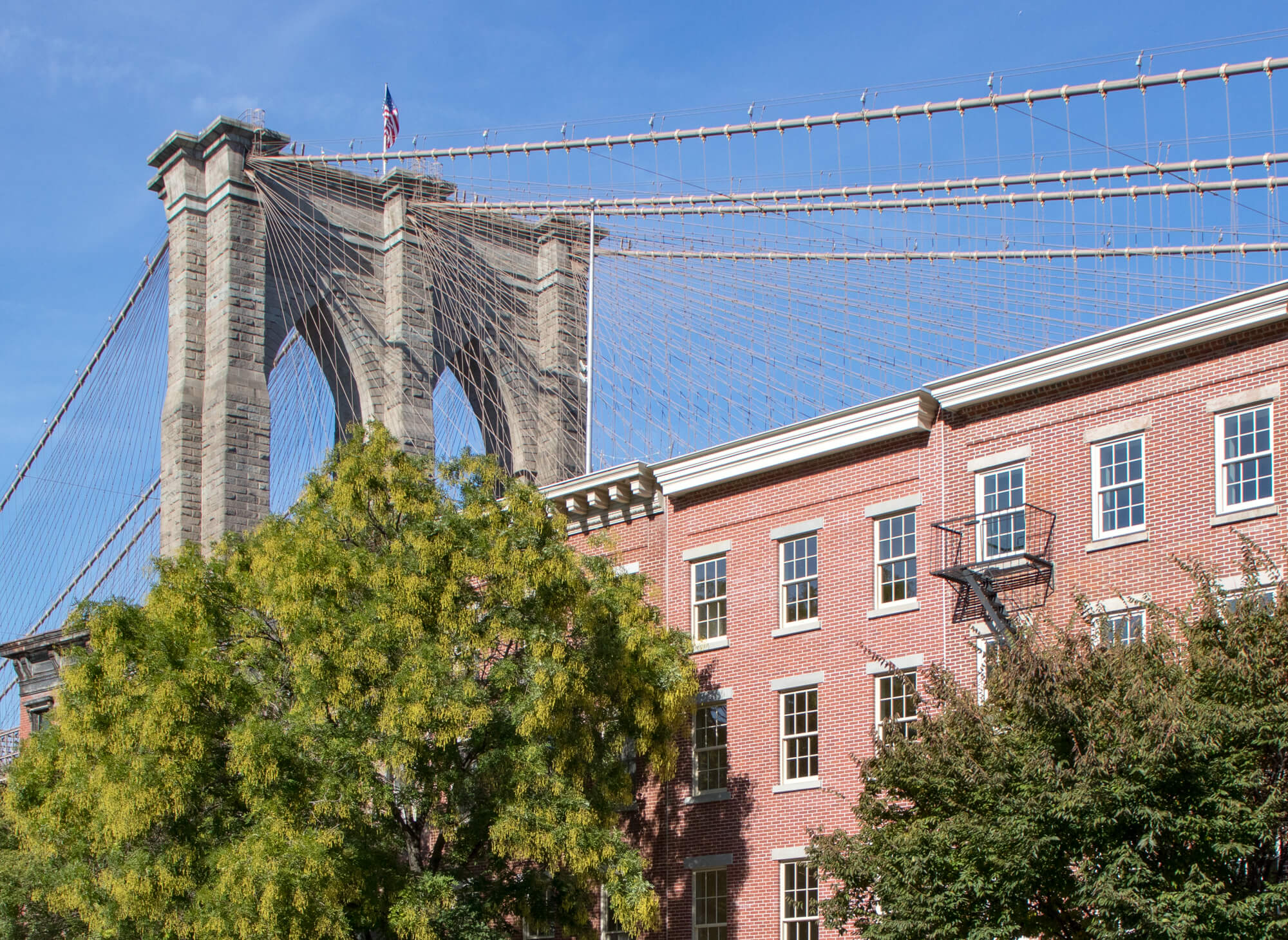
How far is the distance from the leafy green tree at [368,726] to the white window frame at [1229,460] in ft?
31.0

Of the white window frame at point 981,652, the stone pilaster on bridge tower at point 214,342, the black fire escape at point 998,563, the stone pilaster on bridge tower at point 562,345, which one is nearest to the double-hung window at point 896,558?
the black fire escape at point 998,563

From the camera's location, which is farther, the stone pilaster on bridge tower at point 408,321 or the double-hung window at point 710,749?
the stone pilaster on bridge tower at point 408,321

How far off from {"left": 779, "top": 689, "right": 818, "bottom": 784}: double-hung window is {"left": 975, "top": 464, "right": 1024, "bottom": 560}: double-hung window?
4.38m

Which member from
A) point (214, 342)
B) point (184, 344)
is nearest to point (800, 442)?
point (214, 342)

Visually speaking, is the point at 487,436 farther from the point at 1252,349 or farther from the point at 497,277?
the point at 1252,349

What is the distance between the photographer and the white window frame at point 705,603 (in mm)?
31906

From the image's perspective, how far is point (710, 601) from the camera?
3216 cm

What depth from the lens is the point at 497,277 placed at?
160 feet

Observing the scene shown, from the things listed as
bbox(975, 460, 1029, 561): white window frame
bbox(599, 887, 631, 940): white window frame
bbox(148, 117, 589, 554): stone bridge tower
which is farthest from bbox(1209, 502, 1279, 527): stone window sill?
bbox(148, 117, 589, 554): stone bridge tower

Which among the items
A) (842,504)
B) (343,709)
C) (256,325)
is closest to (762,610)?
(842,504)

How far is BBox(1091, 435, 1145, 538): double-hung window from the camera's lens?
26031mm

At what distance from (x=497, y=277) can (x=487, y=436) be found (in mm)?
4804

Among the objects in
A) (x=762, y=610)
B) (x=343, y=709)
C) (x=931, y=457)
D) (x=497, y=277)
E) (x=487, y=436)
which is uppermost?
(x=497, y=277)

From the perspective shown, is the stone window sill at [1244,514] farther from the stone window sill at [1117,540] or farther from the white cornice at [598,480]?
the white cornice at [598,480]
